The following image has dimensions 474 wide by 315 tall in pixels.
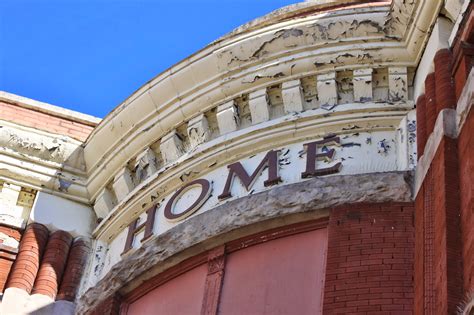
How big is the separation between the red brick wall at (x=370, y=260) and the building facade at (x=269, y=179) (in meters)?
0.01

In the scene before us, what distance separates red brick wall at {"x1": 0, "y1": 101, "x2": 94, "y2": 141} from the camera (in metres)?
15.3

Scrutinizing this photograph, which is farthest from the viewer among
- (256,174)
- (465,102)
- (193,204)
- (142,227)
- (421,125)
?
(142,227)

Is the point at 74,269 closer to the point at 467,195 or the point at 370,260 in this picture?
the point at 370,260

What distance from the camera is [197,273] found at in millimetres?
12531

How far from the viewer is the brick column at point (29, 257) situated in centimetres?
1395

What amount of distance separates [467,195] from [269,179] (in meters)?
2.87

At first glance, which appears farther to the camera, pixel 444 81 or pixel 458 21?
pixel 458 21

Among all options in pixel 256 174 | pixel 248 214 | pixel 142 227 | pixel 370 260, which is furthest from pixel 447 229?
pixel 142 227

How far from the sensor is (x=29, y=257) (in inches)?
559

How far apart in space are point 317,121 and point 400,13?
1367 mm

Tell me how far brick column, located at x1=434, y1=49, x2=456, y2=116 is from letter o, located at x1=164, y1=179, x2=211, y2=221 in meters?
2.78

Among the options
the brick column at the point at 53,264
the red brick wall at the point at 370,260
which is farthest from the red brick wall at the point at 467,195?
the brick column at the point at 53,264

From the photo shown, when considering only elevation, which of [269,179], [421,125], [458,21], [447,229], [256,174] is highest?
[458,21]

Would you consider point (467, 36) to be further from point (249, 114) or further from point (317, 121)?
point (249, 114)
